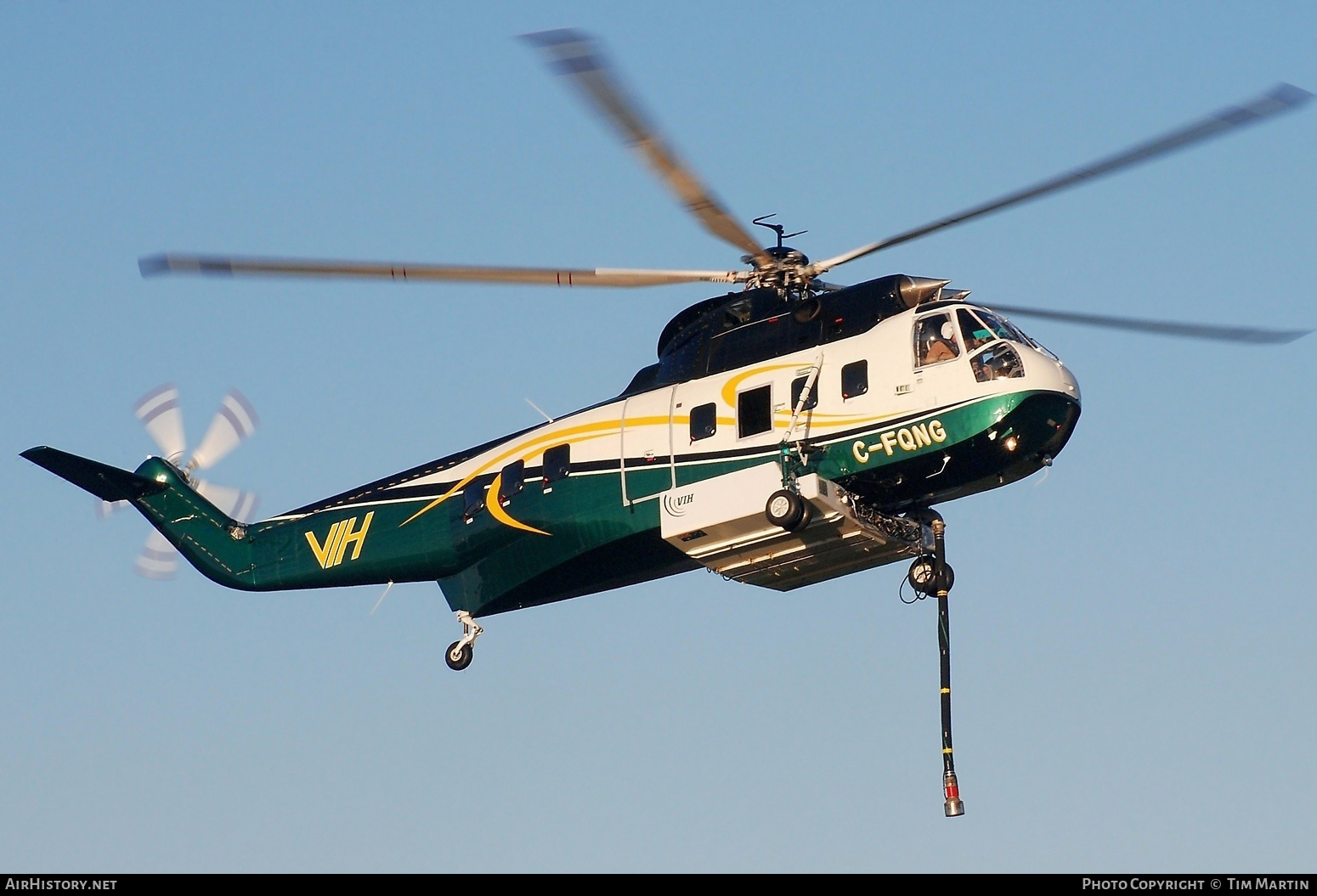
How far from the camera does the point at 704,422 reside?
2725 centimetres

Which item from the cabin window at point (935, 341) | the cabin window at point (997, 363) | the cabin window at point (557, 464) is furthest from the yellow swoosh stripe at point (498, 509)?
the cabin window at point (997, 363)

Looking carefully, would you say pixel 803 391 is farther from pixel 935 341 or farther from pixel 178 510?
pixel 178 510

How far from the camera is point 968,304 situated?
2633 centimetres

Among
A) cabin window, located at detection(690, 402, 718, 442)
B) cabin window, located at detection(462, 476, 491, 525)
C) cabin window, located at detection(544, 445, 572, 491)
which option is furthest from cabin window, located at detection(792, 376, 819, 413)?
cabin window, located at detection(462, 476, 491, 525)

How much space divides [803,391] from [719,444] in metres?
1.46

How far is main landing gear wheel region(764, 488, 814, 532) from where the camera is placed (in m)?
25.7

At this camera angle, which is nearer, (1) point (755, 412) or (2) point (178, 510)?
(1) point (755, 412)

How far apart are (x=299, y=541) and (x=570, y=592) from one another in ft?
17.7

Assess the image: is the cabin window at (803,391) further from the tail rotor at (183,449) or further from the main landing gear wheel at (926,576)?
the tail rotor at (183,449)

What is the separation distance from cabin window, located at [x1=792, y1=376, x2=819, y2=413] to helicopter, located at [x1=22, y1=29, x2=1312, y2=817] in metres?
0.03

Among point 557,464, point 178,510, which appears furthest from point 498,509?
point 178,510
